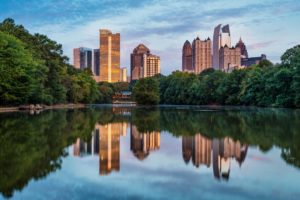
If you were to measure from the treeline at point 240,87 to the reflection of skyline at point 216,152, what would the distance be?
44.4 metres

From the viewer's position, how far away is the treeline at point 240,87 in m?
60.0

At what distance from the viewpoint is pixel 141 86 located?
9081 cm

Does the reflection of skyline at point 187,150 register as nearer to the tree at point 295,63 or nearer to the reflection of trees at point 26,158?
the reflection of trees at point 26,158

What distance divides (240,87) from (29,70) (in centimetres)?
4121

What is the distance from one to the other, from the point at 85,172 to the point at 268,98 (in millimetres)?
60564

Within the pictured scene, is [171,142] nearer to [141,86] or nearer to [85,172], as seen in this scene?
[85,172]

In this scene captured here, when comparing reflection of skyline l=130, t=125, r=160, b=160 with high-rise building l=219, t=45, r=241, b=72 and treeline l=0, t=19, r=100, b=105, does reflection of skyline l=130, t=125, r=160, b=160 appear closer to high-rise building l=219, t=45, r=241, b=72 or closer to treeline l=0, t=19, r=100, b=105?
treeline l=0, t=19, r=100, b=105

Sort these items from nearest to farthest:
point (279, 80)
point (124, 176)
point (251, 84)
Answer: point (124, 176) → point (279, 80) → point (251, 84)

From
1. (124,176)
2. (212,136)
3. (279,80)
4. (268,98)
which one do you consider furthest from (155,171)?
(268,98)

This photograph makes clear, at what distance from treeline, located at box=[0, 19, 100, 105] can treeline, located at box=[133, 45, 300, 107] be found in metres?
22.6

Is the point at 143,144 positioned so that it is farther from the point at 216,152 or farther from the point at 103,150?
the point at 216,152

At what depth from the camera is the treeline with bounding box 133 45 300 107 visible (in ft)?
197

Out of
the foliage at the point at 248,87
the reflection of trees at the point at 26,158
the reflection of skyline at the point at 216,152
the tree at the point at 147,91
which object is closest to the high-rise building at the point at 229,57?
the foliage at the point at 248,87

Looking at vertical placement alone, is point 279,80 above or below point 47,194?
above
